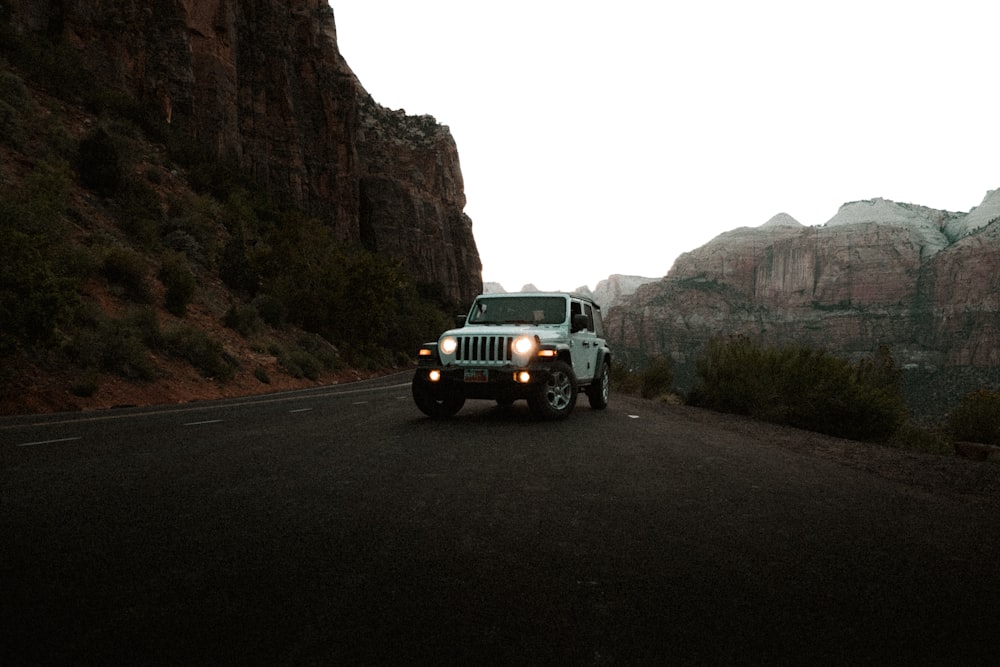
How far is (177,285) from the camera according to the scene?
2239 centimetres

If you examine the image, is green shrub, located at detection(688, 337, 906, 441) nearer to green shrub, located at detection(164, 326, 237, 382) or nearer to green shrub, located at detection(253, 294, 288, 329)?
green shrub, located at detection(164, 326, 237, 382)

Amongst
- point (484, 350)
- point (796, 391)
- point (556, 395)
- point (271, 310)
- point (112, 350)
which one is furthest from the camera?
point (271, 310)

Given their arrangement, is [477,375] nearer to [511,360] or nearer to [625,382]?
[511,360]

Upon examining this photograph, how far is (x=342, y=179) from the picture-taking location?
70500 millimetres

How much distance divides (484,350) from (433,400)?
4.38 feet

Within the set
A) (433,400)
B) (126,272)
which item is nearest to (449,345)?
(433,400)

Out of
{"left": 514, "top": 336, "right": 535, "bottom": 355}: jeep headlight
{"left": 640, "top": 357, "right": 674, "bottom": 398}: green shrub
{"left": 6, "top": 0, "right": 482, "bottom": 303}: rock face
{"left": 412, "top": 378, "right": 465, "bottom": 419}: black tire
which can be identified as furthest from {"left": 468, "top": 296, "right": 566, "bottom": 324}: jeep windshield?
{"left": 6, "top": 0, "right": 482, "bottom": 303}: rock face

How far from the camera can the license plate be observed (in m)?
9.25

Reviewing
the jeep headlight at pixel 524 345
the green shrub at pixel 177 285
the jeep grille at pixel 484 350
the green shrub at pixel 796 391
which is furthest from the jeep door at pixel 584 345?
the green shrub at pixel 177 285

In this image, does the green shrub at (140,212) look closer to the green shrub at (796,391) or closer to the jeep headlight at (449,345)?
the jeep headlight at (449,345)

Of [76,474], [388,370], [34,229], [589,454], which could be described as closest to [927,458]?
[589,454]

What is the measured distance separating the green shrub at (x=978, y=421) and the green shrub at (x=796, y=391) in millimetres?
2612

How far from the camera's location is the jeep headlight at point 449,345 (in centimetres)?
963

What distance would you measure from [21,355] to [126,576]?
14061 millimetres
